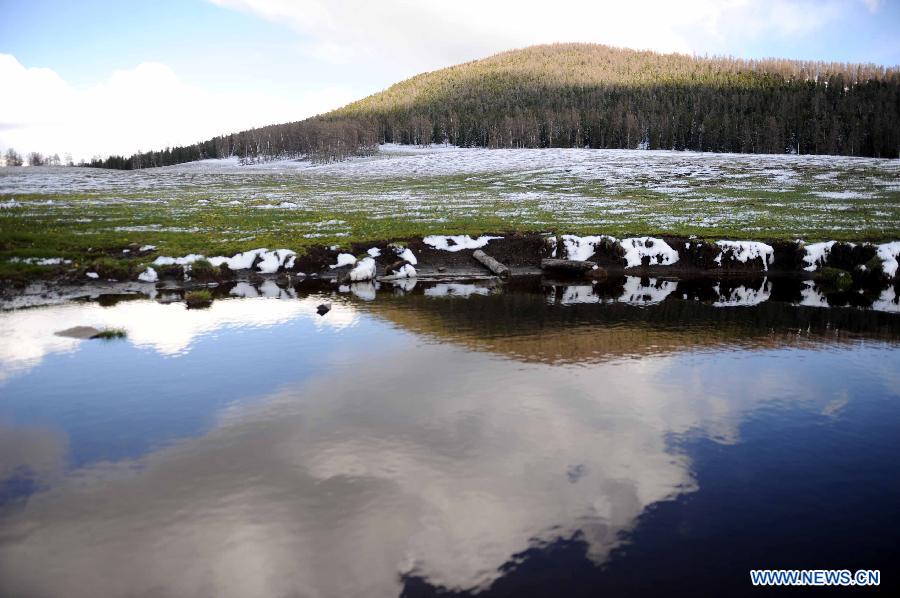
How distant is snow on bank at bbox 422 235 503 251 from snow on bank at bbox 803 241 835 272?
18738mm

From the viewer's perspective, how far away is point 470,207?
173 feet

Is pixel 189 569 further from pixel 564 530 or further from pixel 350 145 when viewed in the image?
pixel 350 145

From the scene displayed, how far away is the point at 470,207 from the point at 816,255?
2926 centimetres

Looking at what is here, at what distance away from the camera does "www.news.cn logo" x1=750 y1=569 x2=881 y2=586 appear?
304 inches

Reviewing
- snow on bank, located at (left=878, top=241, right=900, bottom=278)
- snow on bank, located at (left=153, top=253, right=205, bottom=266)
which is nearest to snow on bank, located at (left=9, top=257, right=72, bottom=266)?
snow on bank, located at (left=153, top=253, right=205, bottom=266)

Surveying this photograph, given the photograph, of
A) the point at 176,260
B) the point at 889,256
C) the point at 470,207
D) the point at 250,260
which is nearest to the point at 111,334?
the point at 176,260

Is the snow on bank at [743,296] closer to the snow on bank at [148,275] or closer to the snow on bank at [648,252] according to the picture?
the snow on bank at [648,252]

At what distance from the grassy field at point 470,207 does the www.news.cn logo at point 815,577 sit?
94.6 ft

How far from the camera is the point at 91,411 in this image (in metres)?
13.2

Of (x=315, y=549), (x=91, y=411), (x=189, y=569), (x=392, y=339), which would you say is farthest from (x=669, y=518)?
(x=91, y=411)

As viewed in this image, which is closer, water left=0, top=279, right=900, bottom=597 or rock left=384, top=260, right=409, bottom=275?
water left=0, top=279, right=900, bottom=597

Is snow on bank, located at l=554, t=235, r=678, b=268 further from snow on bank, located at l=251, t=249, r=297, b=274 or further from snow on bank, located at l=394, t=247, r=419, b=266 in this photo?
snow on bank, located at l=251, t=249, r=297, b=274

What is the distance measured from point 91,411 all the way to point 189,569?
24.1ft


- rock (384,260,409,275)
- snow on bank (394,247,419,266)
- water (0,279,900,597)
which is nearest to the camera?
water (0,279,900,597)
